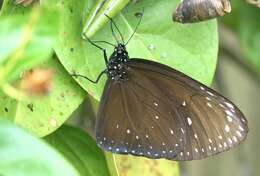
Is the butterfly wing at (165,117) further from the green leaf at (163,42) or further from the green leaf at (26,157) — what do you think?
the green leaf at (26,157)

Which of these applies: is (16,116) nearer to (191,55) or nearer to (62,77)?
(62,77)

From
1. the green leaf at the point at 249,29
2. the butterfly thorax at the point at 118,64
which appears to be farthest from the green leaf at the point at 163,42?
the green leaf at the point at 249,29

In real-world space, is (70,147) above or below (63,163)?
below

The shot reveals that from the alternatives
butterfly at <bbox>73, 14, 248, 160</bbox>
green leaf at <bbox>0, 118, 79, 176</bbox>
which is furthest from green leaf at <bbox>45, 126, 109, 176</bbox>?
green leaf at <bbox>0, 118, 79, 176</bbox>

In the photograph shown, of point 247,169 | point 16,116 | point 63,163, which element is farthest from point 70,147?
point 247,169

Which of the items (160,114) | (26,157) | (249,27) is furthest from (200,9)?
(249,27)

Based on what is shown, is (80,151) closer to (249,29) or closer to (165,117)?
(165,117)
